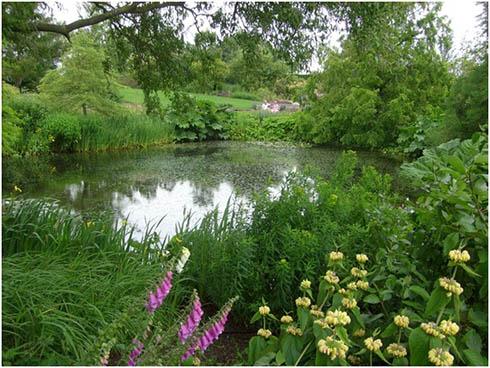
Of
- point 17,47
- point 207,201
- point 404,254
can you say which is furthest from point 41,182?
point 404,254

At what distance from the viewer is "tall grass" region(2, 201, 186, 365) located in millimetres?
1812

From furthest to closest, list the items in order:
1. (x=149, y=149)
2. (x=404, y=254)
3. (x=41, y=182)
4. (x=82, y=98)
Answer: (x=149, y=149) < (x=82, y=98) < (x=41, y=182) < (x=404, y=254)

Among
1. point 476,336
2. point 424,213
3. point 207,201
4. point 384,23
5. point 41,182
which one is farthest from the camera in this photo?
point 41,182

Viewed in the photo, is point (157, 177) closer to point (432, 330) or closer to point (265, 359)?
point (265, 359)

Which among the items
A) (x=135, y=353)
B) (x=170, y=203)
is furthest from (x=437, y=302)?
(x=170, y=203)

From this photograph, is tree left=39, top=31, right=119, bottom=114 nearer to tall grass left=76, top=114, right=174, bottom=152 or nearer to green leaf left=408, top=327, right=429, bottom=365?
tall grass left=76, top=114, right=174, bottom=152

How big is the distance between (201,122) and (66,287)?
1260 centimetres

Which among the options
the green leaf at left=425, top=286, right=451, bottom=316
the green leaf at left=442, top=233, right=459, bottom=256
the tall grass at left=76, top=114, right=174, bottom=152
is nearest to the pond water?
the tall grass at left=76, top=114, right=174, bottom=152

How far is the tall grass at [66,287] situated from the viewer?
71.4 inches

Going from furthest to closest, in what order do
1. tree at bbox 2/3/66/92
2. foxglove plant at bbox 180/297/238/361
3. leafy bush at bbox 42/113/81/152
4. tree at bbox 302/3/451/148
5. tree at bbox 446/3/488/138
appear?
1. tree at bbox 302/3/451/148
2. leafy bush at bbox 42/113/81/152
3. tree at bbox 446/3/488/138
4. tree at bbox 2/3/66/92
5. foxglove plant at bbox 180/297/238/361

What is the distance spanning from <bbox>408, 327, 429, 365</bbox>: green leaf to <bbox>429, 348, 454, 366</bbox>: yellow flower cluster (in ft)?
0.20

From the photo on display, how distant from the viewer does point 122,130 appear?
37.1 ft

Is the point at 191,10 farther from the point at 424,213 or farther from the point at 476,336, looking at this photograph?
the point at 476,336

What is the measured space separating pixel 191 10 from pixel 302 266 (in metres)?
2.13
